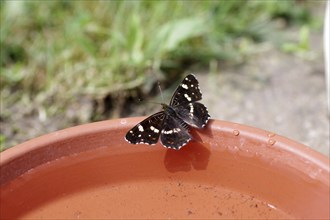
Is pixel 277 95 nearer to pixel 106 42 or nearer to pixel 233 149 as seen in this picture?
pixel 106 42

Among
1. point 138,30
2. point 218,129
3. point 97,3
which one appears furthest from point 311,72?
point 218,129

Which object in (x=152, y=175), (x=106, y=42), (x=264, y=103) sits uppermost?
(x=106, y=42)

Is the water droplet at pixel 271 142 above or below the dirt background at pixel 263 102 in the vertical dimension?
below

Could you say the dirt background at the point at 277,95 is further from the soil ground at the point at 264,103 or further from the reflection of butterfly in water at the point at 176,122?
the reflection of butterfly in water at the point at 176,122

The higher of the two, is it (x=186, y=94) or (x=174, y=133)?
(x=186, y=94)

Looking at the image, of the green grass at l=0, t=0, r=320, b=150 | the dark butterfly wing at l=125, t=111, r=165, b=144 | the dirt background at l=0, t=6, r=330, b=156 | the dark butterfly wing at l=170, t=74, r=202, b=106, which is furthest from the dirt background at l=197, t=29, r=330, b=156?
the dark butterfly wing at l=125, t=111, r=165, b=144

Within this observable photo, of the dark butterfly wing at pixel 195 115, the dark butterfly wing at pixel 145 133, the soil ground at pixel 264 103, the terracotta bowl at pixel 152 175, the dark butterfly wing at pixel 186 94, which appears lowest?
the terracotta bowl at pixel 152 175

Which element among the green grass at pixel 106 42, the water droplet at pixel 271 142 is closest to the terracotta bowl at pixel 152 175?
the water droplet at pixel 271 142

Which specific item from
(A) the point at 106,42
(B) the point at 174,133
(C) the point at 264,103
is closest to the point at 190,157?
(B) the point at 174,133
